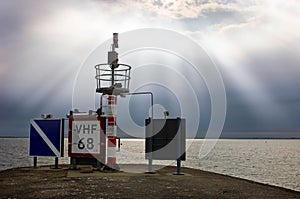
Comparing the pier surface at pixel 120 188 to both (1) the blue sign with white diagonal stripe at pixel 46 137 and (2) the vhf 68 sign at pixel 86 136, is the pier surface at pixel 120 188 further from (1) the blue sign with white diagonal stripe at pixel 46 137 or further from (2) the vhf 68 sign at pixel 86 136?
(1) the blue sign with white diagonal stripe at pixel 46 137

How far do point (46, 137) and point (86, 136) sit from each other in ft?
9.38

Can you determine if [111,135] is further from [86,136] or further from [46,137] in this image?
[46,137]

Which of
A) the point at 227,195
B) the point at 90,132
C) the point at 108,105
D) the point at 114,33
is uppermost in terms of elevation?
the point at 114,33

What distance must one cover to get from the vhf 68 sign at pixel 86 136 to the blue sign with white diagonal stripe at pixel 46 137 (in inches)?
38.4

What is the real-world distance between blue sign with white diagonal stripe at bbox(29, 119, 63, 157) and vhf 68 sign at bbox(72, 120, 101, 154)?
3.20 ft

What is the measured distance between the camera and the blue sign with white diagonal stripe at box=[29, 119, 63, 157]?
22.2 metres


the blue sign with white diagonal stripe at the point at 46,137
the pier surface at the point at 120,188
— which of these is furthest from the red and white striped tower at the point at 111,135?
the pier surface at the point at 120,188

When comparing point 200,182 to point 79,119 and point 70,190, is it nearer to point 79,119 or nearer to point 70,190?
point 70,190

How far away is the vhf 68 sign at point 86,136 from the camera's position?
21.0 metres

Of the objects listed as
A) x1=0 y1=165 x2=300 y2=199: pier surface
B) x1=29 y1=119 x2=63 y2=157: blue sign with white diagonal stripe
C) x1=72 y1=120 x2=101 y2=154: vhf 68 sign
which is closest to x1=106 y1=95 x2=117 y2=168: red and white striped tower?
x1=72 y1=120 x2=101 y2=154: vhf 68 sign

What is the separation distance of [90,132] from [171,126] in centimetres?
461

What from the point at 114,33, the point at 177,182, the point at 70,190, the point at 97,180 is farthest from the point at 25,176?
the point at 114,33

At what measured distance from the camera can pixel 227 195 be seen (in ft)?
43.5

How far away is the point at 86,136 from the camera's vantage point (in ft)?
69.9
